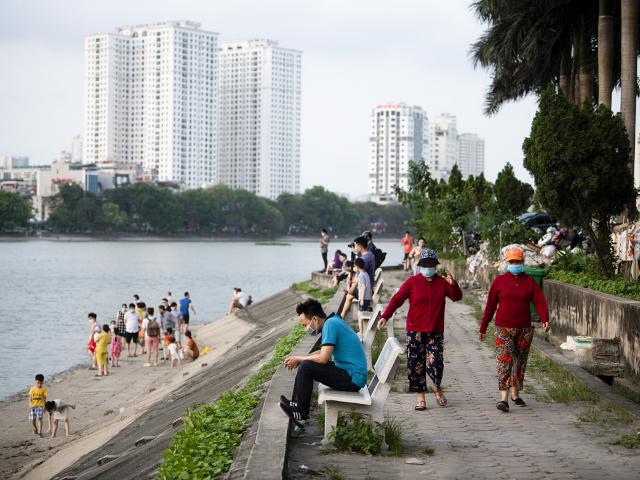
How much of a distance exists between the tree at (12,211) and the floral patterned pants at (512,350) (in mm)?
150178

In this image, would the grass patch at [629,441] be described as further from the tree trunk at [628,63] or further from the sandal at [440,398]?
the tree trunk at [628,63]

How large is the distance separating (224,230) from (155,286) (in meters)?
102

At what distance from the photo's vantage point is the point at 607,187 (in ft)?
57.4

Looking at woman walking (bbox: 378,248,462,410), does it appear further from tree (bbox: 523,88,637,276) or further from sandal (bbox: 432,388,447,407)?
tree (bbox: 523,88,637,276)

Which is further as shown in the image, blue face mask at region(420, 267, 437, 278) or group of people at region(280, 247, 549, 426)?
blue face mask at region(420, 267, 437, 278)

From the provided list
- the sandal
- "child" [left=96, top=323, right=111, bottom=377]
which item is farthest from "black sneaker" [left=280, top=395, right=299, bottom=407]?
"child" [left=96, top=323, right=111, bottom=377]

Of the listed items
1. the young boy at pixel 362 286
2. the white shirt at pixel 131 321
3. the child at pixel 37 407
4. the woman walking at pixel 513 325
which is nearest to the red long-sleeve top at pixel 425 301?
the woman walking at pixel 513 325

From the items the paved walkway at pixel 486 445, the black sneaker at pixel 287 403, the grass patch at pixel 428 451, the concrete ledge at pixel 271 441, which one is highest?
the black sneaker at pixel 287 403

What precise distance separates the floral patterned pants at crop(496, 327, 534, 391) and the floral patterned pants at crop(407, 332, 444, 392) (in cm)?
63

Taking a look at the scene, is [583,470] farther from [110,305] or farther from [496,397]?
[110,305]

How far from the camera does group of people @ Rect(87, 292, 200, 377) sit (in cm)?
2948

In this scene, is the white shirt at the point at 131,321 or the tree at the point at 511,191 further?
the tree at the point at 511,191

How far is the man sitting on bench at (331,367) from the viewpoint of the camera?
28.7ft

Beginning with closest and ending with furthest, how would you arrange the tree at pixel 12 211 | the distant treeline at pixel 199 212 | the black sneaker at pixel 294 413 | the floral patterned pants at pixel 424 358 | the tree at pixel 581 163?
1. the black sneaker at pixel 294 413
2. the floral patterned pants at pixel 424 358
3. the tree at pixel 581 163
4. the tree at pixel 12 211
5. the distant treeline at pixel 199 212
